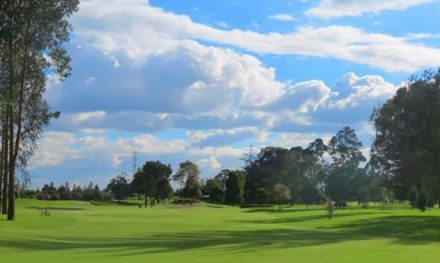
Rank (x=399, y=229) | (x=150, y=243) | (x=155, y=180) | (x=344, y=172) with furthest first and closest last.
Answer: (x=155, y=180) < (x=344, y=172) < (x=399, y=229) < (x=150, y=243)

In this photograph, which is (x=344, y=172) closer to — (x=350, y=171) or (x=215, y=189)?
(x=350, y=171)

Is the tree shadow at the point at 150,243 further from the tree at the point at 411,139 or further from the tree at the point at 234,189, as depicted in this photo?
the tree at the point at 234,189

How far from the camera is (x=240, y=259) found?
75.9ft

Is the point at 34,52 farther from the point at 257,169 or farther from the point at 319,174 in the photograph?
the point at 257,169

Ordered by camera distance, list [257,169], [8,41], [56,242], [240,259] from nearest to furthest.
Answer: [240,259]
[56,242]
[8,41]
[257,169]

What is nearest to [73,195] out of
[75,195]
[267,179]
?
[75,195]

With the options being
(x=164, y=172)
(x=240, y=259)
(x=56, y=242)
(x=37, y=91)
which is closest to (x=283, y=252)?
(x=240, y=259)

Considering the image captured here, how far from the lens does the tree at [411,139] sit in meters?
51.5

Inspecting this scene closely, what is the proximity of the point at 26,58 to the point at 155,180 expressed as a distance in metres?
111

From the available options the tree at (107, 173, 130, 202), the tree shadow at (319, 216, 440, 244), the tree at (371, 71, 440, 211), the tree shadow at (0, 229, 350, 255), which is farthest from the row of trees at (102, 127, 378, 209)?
the tree shadow at (0, 229, 350, 255)

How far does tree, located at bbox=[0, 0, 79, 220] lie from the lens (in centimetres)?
4319

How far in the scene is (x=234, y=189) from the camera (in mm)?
153750

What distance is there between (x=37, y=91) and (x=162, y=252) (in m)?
31.3

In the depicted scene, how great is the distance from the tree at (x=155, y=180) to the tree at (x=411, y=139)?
72.9 m
